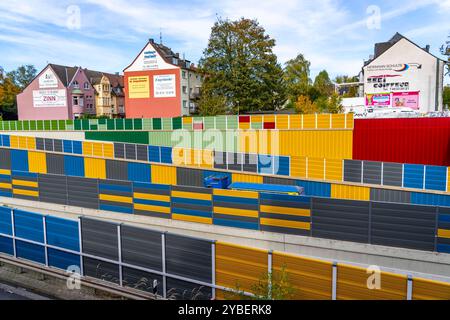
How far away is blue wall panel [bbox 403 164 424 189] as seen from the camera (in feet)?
52.1

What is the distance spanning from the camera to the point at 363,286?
6.44 m

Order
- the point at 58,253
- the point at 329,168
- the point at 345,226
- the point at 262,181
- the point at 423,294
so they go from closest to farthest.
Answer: the point at 423,294, the point at 58,253, the point at 345,226, the point at 262,181, the point at 329,168

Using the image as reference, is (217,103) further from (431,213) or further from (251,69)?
(431,213)

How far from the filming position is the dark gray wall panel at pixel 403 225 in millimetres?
10383

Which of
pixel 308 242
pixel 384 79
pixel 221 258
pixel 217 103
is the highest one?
pixel 384 79

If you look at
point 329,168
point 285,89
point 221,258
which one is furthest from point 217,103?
point 221,258

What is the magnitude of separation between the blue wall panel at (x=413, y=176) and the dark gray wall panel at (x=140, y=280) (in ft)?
43.1

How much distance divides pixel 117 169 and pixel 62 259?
27.5 ft

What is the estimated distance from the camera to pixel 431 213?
10289mm

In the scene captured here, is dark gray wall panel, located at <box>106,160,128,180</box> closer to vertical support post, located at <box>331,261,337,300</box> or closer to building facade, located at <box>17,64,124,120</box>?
vertical support post, located at <box>331,261,337,300</box>

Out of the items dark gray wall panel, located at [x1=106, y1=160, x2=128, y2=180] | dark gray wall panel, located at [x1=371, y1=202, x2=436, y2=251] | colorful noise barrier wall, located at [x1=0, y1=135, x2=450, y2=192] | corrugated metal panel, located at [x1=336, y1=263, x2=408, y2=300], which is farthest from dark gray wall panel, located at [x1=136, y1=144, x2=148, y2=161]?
corrugated metal panel, located at [x1=336, y1=263, x2=408, y2=300]

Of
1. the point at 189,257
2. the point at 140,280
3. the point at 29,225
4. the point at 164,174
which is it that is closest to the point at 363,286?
the point at 189,257

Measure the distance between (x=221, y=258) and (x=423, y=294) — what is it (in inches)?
157

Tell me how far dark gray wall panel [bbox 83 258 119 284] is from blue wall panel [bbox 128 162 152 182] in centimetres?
800
